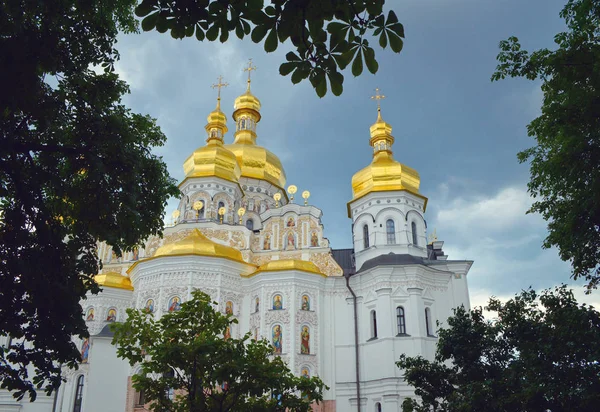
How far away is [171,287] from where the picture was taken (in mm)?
26844

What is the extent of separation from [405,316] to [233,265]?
902 cm

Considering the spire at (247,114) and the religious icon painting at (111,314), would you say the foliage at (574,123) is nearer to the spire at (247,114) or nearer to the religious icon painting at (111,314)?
the religious icon painting at (111,314)

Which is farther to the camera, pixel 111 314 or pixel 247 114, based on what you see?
pixel 247 114

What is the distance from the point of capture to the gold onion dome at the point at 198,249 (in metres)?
27.3

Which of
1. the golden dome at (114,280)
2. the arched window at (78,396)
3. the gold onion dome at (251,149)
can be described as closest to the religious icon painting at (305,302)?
the golden dome at (114,280)

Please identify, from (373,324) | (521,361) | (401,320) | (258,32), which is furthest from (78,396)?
(258,32)

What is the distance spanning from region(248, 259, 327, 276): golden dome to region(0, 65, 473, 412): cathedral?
54mm

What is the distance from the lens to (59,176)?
28.5 feet

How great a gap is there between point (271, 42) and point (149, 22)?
106cm

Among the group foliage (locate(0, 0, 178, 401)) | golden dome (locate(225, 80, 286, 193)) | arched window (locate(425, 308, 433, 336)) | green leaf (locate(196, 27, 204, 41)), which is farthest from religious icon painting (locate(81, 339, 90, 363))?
green leaf (locate(196, 27, 204, 41))

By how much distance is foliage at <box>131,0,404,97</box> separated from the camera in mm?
3988

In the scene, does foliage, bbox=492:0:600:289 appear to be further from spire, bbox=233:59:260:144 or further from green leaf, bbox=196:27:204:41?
spire, bbox=233:59:260:144

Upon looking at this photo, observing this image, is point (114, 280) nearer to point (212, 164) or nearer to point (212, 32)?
point (212, 164)

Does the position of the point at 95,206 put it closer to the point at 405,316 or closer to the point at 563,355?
the point at 563,355
